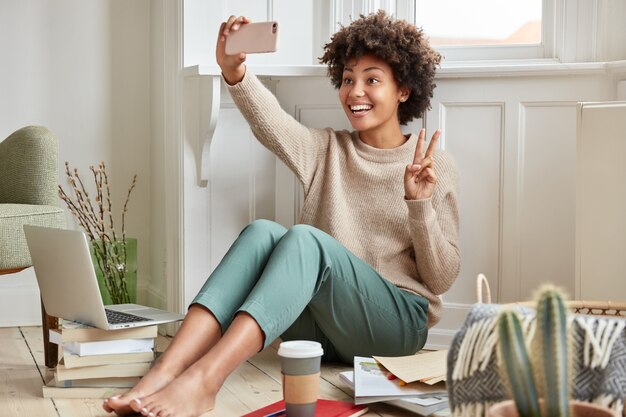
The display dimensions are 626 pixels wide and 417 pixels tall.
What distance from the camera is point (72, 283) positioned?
6.79 ft

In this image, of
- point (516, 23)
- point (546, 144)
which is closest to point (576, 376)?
point (546, 144)

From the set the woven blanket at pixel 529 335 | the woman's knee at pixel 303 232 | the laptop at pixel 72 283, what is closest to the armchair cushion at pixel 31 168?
the laptop at pixel 72 283

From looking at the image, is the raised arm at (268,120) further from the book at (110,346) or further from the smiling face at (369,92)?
the book at (110,346)

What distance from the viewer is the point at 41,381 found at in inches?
87.7

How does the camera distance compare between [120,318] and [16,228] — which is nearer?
[120,318]

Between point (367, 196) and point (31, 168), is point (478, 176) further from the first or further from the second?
point (31, 168)

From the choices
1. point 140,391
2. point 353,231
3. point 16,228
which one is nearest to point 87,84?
point 16,228

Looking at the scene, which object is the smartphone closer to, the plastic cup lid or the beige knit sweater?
the beige knit sweater

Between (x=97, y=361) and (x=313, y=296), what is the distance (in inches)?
20.5

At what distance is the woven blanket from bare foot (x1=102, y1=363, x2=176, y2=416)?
2.69ft

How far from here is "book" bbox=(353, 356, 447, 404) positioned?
1902 millimetres

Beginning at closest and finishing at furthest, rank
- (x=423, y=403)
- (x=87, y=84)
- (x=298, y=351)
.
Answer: (x=298, y=351), (x=423, y=403), (x=87, y=84)

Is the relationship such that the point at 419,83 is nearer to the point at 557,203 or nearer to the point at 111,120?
the point at 557,203

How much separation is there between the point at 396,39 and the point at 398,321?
0.74 metres
